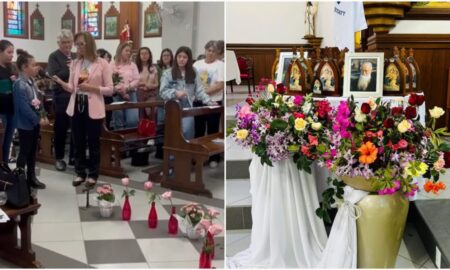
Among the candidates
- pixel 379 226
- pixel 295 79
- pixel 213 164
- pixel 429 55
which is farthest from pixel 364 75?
pixel 429 55

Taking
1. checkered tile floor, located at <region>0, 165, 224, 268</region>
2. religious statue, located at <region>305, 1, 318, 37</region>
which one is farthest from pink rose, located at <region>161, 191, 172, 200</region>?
religious statue, located at <region>305, 1, 318, 37</region>

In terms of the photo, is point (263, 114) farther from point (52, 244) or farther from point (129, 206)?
point (52, 244)

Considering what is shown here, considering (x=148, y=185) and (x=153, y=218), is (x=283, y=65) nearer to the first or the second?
(x=148, y=185)

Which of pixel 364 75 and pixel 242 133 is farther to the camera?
pixel 364 75

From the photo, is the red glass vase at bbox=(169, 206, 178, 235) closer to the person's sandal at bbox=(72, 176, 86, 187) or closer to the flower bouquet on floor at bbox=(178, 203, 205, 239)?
the flower bouquet on floor at bbox=(178, 203, 205, 239)

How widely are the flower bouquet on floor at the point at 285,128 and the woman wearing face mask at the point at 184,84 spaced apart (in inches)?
9.2

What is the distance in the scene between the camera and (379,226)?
194 cm

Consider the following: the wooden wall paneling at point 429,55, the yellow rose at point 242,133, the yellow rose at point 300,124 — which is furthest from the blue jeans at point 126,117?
the wooden wall paneling at point 429,55

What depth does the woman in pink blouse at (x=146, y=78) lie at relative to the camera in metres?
2.28

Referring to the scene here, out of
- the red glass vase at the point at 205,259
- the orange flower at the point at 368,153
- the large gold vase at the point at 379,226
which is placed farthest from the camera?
the red glass vase at the point at 205,259

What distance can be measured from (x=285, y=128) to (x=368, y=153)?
373 millimetres

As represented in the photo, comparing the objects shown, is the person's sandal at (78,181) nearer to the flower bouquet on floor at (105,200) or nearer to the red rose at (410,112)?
the flower bouquet on floor at (105,200)

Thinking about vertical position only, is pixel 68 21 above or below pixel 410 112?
above

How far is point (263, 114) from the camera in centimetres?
212
